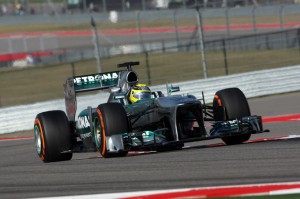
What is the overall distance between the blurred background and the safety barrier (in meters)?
0.50

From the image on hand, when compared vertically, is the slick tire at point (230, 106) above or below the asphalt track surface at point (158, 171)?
above

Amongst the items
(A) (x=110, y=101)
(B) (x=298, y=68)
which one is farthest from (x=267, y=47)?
(A) (x=110, y=101)

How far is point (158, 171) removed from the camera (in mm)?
10633

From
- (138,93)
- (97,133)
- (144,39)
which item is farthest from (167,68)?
(97,133)

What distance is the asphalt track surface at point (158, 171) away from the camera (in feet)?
31.2

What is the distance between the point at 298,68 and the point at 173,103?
41.3ft

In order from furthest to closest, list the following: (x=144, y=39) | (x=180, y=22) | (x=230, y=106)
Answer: (x=144, y=39)
(x=180, y=22)
(x=230, y=106)

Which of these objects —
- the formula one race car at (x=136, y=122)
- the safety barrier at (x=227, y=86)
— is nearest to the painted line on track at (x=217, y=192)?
the formula one race car at (x=136, y=122)

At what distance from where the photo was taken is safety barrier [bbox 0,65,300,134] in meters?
22.5

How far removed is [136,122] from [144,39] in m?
23.8

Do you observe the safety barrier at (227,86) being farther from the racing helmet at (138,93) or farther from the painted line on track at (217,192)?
the painted line on track at (217,192)

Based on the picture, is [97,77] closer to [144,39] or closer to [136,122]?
[136,122]

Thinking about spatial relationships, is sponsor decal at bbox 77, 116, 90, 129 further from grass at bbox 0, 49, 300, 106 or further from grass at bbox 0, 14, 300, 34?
grass at bbox 0, 14, 300, 34

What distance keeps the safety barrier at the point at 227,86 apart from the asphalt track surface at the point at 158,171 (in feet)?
25.8
